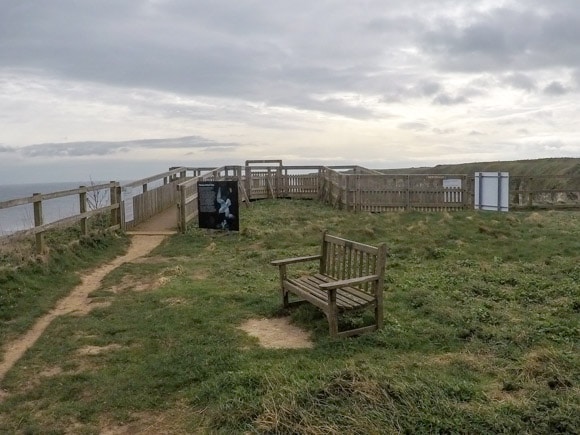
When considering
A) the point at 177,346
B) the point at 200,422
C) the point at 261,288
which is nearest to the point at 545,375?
the point at 200,422

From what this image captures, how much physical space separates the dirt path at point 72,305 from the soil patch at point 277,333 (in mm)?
2361

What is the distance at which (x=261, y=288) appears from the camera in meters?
7.79

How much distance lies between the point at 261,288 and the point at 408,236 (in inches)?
191

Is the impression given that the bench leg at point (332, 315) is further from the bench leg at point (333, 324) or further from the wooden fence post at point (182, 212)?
the wooden fence post at point (182, 212)

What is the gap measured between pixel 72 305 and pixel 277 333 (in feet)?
10.8

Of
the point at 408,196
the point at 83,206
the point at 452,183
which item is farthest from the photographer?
the point at 408,196

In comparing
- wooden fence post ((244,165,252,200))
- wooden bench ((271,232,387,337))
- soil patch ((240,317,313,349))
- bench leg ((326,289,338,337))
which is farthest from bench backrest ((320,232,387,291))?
wooden fence post ((244,165,252,200))

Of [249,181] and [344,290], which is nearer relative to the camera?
[344,290]

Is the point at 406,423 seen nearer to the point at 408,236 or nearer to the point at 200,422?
the point at 200,422

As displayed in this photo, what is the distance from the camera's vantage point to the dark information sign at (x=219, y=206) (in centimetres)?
1354

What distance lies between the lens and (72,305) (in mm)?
7438

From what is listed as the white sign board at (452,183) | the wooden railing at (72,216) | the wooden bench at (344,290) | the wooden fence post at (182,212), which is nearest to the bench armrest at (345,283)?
the wooden bench at (344,290)

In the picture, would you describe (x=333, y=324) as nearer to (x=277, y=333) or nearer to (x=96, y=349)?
(x=277, y=333)

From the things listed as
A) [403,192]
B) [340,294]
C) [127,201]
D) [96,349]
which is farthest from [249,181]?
[96,349]
